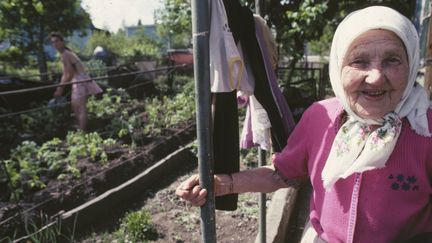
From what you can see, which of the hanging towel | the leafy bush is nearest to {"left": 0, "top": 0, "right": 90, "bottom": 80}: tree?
the leafy bush

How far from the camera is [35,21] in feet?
42.4

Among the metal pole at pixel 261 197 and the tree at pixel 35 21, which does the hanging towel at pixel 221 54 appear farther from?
the tree at pixel 35 21

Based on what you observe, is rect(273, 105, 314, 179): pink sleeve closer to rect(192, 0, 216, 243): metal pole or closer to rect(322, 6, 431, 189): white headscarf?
rect(322, 6, 431, 189): white headscarf

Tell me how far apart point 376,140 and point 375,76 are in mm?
229

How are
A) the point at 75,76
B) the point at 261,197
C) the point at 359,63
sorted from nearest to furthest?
the point at 359,63
the point at 261,197
the point at 75,76

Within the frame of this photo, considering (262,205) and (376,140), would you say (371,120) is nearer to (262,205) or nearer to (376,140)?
(376,140)

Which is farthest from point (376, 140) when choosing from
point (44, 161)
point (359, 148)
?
point (44, 161)

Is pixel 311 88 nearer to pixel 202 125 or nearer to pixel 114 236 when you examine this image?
pixel 114 236

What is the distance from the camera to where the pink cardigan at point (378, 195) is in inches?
53.5

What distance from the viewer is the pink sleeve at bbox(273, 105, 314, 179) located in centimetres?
167

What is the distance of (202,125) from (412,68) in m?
0.78

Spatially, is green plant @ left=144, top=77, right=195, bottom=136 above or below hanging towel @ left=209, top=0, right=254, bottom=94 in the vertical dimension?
below

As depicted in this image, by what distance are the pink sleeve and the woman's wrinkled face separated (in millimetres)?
339

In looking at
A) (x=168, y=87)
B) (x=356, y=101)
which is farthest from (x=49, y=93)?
(x=356, y=101)
